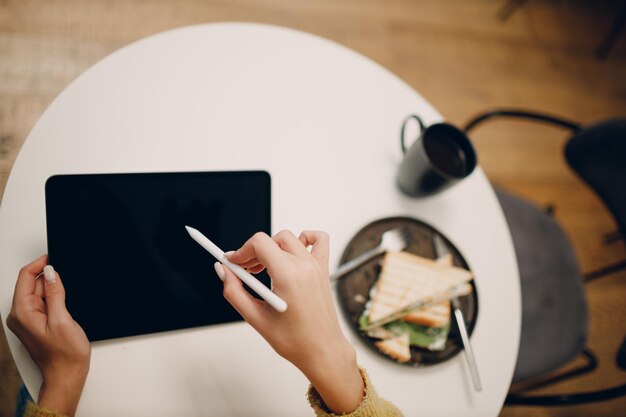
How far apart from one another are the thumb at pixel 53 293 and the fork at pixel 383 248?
0.41 metres

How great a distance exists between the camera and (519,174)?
69.4 inches

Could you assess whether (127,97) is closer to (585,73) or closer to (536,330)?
(536,330)

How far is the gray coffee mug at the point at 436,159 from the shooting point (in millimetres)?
754

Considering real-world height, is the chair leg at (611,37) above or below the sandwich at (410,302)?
above

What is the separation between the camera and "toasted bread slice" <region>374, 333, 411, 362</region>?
716mm

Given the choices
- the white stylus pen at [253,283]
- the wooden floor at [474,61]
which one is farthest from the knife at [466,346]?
the wooden floor at [474,61]

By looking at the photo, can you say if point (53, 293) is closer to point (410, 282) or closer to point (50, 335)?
point (50, 335)

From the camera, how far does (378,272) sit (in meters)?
0.77

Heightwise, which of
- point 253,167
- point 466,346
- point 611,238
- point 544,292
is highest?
point 253,167

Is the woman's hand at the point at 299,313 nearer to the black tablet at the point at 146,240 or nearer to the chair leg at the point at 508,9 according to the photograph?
the black tablet at the point at 146,240

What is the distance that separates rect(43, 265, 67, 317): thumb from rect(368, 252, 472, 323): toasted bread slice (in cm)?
47

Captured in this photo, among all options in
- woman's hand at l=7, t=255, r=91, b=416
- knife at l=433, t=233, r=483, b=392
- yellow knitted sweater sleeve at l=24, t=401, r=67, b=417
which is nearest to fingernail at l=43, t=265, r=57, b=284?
woman's hand at l=7, t=255, r=91, b=416

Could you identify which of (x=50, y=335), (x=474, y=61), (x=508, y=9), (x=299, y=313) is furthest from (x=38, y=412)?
(x=508, y=9)

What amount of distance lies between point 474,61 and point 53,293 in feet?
5.79
